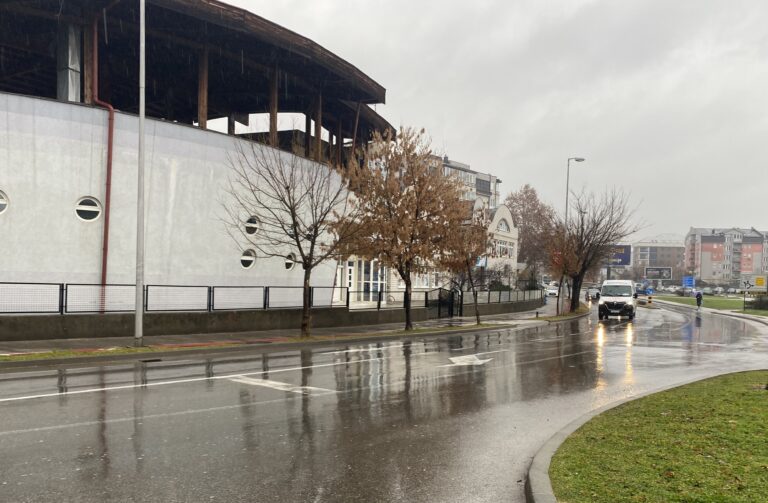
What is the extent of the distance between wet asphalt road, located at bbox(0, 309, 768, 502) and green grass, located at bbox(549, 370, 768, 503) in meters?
0.65

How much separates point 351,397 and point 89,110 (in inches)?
563

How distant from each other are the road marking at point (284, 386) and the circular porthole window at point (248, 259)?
11460 mm

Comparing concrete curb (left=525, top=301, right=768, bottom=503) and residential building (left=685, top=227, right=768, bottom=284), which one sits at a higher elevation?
residential building (left=685, top=227, right=768, bottom=284)

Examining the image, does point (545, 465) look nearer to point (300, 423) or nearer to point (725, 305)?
point (300, 423)

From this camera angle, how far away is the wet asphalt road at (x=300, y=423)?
510 cm

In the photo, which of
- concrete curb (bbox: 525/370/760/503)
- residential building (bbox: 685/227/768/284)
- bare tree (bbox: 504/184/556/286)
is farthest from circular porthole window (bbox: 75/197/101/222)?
residential building (bbox: 685/227/768/284)

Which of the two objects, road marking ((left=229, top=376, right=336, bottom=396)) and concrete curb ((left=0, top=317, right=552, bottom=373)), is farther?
concrete curb ((left=0, top=317, right=552, bottom=373))

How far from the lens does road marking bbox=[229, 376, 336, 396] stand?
377 inches

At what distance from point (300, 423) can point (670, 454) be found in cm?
444

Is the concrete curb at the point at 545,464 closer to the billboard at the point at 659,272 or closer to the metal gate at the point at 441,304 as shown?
the metal gate at the point at 441,304

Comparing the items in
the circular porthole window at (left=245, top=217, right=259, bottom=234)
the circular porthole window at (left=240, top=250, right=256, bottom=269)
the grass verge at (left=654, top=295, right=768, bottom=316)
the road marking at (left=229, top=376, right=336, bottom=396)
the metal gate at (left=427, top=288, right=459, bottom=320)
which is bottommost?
the grass verge at (left=654, top=295, right=768, bottom=316)

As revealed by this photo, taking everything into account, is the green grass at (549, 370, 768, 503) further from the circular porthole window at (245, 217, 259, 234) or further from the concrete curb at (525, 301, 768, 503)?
the circular porthole window at (245, 217, 259, 234)

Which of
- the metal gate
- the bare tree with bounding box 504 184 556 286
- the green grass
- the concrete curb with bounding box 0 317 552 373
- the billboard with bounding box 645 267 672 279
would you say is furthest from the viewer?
the billboard with bounding box 645 267 672 279

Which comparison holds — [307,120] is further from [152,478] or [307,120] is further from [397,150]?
[152,478]
